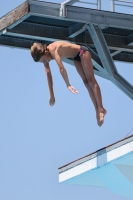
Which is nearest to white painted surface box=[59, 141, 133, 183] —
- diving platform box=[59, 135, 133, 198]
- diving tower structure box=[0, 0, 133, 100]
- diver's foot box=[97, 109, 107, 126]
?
diving platform box=[59, 135, 133, 198]

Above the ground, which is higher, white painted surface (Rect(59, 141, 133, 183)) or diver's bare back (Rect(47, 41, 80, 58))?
diver's bare back (Rect(47, 41, 80, 58))

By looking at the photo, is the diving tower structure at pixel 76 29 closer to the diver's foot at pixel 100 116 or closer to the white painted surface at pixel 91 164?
the white painted surface at pixel 91 164

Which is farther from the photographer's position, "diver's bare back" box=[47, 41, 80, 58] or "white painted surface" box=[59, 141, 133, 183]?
"white painted surface" box=[59, 141, 133, 183]

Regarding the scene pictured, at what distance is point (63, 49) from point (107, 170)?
418 centimetres

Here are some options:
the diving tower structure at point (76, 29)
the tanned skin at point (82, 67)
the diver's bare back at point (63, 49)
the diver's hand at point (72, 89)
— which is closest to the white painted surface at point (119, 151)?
the tanned skin at point (82, 67)

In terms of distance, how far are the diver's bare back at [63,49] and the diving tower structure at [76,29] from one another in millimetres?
1656

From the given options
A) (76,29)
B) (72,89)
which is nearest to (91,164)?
(76,29)

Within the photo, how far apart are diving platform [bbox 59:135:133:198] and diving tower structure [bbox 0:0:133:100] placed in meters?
1.82

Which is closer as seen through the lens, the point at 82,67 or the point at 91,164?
the point at 82,67

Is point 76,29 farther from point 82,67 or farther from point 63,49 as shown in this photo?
point 63,49

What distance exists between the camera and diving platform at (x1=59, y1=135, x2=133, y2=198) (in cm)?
1756

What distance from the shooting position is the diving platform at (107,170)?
17.6 meters

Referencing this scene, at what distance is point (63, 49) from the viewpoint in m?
15.8

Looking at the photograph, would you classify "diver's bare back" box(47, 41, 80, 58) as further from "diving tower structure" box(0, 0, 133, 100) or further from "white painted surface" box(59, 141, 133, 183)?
"white painted surface" box(59, 141, 133, 183)
